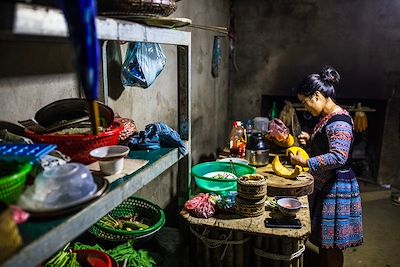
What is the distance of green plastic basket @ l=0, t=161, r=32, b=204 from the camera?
39.2 inches

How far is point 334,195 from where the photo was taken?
10.1 ft

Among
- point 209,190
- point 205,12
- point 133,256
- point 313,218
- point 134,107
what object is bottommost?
point 313,218

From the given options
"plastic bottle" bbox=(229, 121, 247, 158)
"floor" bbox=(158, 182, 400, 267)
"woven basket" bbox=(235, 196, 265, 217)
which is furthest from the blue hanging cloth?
"plastic bottle" bbox=(229, 121, 247, 158)

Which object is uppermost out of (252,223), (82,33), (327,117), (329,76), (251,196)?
(82,33)

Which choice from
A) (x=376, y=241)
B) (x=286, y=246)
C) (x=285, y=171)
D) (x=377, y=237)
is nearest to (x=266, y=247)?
(x=286, y=246)

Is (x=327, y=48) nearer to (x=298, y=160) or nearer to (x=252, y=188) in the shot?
(x=298, y=160)

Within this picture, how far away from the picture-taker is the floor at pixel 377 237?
12.8 ft

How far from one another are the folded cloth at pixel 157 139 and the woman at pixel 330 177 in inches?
60.3

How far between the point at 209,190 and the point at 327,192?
3.83 feet

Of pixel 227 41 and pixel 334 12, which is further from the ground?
pixel 334 12

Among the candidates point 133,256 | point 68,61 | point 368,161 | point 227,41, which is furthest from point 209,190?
point 368,161

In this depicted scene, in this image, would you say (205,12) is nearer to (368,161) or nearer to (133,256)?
(133,256)

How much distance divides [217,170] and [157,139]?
1283 millimetres

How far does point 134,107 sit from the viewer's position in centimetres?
299
